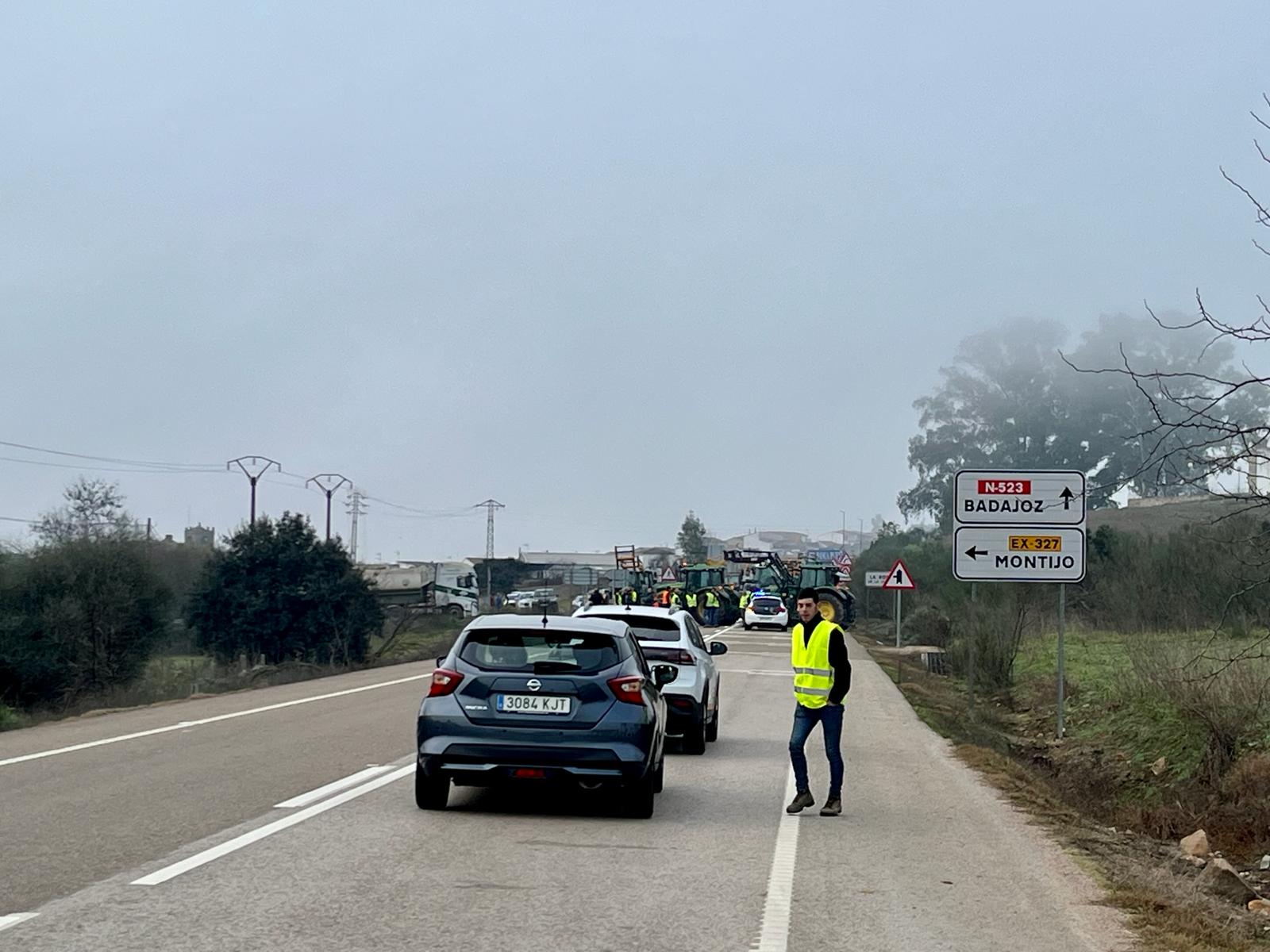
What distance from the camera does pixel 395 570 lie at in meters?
96.9

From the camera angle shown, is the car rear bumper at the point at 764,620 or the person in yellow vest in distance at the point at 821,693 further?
the car rear bumper at the point at 764,620

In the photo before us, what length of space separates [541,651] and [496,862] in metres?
2.41

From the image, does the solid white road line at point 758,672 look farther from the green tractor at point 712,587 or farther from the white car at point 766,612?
the green tractor at point 712,587

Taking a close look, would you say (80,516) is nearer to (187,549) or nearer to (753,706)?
Answer: (187,549)

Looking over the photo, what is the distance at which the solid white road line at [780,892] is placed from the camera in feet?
23.4

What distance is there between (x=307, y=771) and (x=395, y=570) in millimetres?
84088

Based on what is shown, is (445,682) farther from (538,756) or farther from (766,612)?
(766,612)

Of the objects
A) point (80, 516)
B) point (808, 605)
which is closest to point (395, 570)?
point (80, 516)

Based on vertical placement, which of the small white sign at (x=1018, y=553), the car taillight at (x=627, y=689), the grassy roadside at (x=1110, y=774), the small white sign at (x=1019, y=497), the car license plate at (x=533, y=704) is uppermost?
the small white sign at (x=1019, y=497)

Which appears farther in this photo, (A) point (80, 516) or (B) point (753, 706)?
(A) point (80, 516)

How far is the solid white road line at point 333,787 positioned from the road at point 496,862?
0.08 meters

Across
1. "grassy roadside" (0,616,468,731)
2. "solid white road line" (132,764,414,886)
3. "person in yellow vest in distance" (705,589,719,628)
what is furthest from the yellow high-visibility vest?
"person in yellow vest in distance" (705,589,719,628)

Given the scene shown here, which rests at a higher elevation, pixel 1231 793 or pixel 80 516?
pixel 80 516

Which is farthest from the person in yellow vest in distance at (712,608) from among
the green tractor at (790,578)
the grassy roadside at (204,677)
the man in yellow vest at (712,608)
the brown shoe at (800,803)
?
the brown shoe at (800,803)
